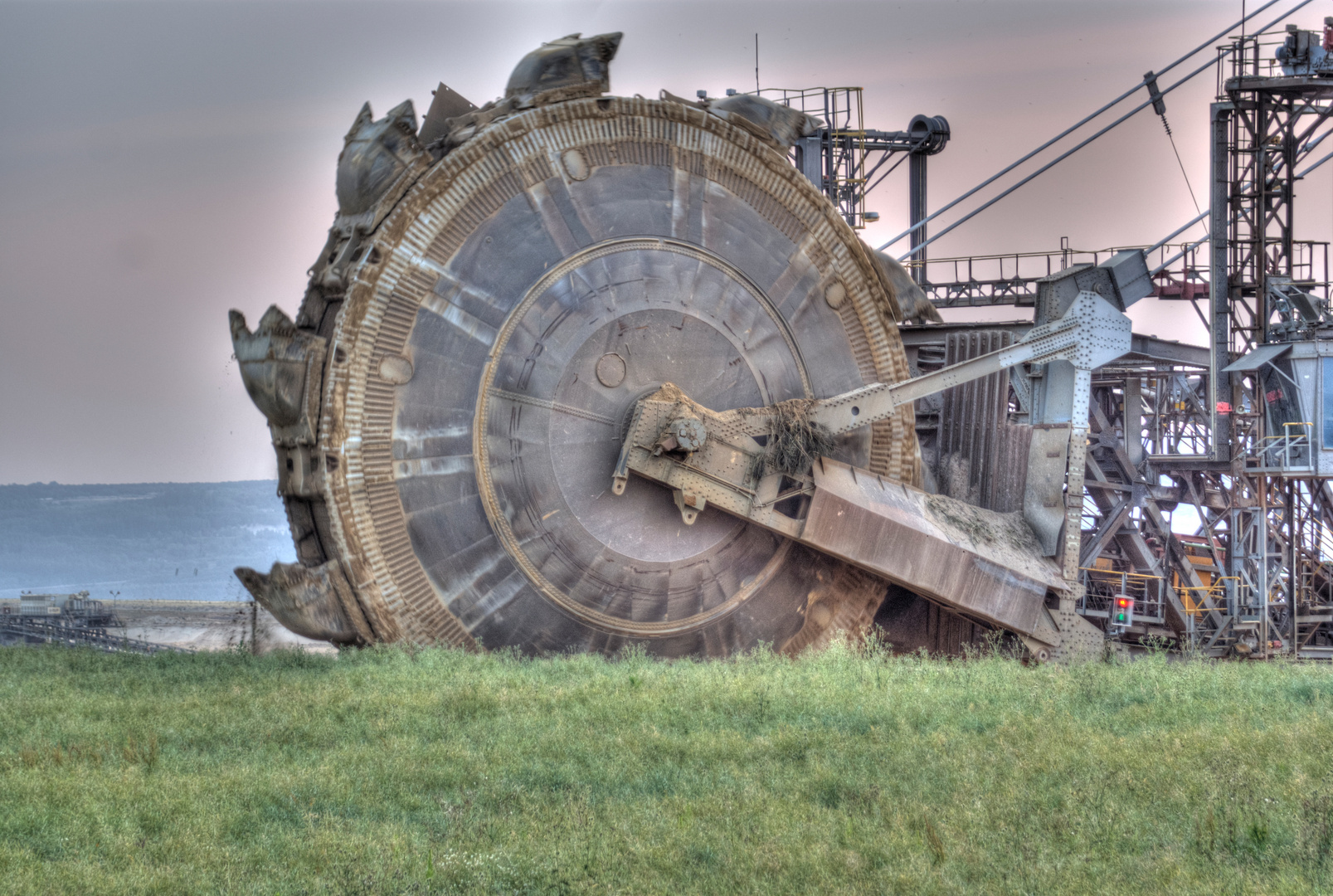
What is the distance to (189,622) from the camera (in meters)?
32.6

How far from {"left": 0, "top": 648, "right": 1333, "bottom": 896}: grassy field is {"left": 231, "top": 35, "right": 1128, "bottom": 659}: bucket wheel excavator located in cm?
101

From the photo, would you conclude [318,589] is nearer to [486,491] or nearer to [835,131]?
[486,491]

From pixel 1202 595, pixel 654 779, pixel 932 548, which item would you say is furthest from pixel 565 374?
pixel 1202 595

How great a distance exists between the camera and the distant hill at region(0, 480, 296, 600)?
308 feet

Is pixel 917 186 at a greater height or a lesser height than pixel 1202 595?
greater

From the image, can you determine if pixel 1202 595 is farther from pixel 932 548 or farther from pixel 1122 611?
pixel 932 548

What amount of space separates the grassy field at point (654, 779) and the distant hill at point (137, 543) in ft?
232

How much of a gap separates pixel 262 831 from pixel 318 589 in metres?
4.88

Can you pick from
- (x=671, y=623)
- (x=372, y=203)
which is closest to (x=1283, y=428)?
(x=671, y=623)

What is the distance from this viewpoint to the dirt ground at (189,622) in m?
27.2

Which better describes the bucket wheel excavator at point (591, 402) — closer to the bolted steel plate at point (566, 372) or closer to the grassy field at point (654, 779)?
the bolted steel plate at point (566, 372)

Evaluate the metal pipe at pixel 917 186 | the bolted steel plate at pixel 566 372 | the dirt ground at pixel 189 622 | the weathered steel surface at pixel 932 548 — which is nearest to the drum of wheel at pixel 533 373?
the bolted steel plate at pixel 566 372

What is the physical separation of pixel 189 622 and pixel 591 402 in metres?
23.4

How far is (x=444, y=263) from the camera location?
12.6 metres
